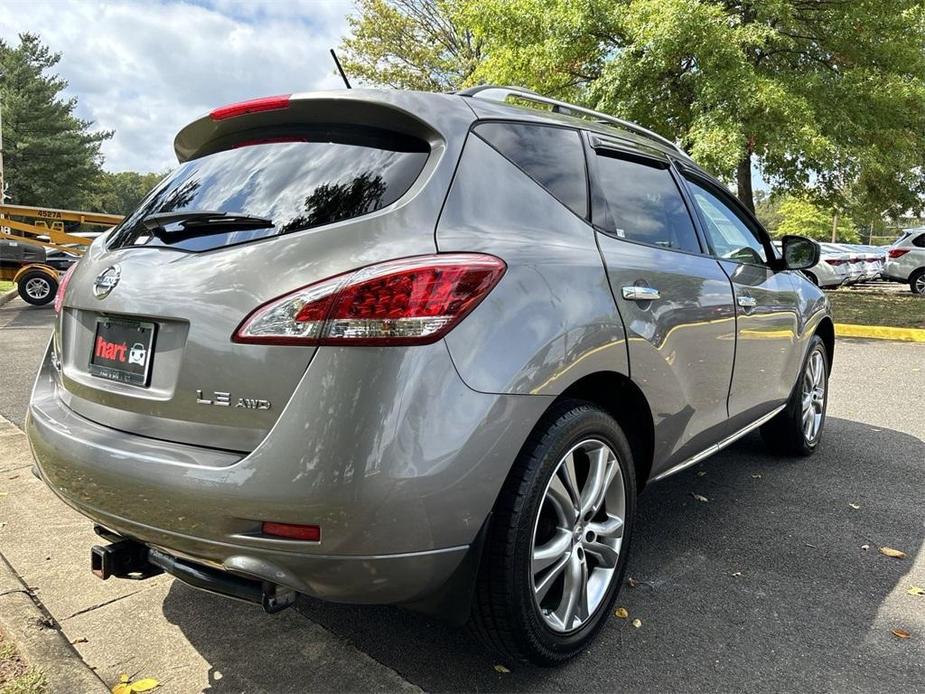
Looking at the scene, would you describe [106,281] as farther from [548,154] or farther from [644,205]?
[644,205]

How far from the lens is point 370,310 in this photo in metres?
1.77

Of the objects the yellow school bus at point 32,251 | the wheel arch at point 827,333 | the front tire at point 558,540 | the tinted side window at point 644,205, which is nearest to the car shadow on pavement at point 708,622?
the front tire at point 558,540

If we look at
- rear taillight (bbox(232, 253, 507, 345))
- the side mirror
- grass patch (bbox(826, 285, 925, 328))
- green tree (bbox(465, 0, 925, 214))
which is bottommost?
grass patch (bbox(826, 285, 925, 328))

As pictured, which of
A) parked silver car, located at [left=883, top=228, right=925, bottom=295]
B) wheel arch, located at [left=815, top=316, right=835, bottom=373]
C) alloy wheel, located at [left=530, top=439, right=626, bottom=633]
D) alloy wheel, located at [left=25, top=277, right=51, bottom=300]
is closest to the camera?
alloy wheel, located at [left=530, top=439, right=626, bottom=633]

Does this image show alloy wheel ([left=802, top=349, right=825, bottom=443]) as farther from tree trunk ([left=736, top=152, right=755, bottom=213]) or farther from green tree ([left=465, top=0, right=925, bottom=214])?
tree trunk ([left=736, top=152, right=755, bottom=213])

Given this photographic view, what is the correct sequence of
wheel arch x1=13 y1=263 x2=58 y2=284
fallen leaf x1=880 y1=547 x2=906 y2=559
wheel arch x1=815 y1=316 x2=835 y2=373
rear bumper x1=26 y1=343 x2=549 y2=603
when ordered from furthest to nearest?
wheel arch x1=13 y1=263 x2=58 y2=284, wheel arch x1=815 y1=316 x2=835 y2=373, fallen leaf x1=880 y1=547 x2=906 y2=559, rear bumper x1=26 y1=343 x2=549 y2=603

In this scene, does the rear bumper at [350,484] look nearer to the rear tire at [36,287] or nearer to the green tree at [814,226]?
the rear tire at [36,287]

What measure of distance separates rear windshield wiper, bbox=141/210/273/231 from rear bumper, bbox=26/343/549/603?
52 cm

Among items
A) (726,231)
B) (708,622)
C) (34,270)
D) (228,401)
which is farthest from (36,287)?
(708,622)

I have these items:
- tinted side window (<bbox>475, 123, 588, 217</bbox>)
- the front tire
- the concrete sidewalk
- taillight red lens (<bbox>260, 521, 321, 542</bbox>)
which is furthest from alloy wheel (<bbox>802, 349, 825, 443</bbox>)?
taillight red lens (<bbox>260, 521, 321, 542</bbox>)

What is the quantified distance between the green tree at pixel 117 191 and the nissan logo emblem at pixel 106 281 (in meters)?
53.4

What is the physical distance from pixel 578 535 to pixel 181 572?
1212 millimetres

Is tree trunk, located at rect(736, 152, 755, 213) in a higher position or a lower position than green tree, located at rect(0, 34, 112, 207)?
lower

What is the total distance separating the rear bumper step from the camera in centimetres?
189
